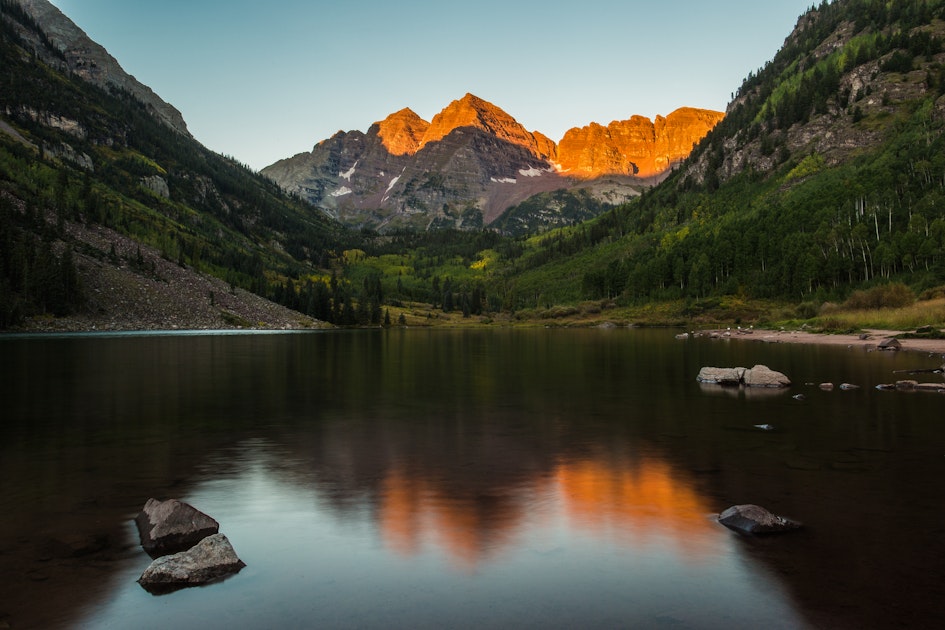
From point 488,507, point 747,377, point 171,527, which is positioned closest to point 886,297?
point 747,377

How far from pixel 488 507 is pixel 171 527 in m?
8.99

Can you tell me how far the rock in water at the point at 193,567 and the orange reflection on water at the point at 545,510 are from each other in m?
4.04

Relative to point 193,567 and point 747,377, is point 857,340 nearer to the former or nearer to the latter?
point 747,377

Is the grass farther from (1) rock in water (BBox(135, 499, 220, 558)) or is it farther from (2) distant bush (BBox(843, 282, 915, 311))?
(1) rock in water (BBox(135, 499, 220, 558))

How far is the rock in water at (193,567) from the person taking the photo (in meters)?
12.5

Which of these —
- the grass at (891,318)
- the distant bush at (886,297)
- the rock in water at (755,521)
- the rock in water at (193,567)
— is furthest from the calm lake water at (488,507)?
the distant bush at (886,297)

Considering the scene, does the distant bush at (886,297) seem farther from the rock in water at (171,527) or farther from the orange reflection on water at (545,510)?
the rock in water at (171,527)

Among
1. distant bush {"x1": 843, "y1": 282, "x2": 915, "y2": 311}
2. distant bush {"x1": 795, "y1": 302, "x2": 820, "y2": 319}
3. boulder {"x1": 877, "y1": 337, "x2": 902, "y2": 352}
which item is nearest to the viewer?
boulder {"x1": 877, "y1": 337, "x2": 902, "y2": 352}

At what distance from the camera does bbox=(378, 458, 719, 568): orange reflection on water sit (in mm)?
14906

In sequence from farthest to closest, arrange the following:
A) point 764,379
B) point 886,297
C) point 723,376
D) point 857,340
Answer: point 886,297 → point 857,340 → point 723,376 → point 764,379

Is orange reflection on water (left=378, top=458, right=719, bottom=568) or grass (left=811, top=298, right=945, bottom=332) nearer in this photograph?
orange reflection on water (left=378, top=458, right=719, bottom=568)

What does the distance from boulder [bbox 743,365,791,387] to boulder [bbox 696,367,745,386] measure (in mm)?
576


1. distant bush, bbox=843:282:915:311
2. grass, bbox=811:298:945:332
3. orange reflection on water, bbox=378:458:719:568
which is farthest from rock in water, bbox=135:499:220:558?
distant bush, bbox=843:282:915:311

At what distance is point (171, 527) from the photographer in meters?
15.0
